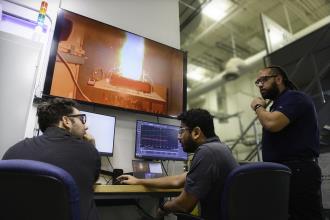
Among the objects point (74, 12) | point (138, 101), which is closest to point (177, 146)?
point (138, 101)

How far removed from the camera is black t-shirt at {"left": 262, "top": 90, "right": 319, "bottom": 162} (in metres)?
1.60

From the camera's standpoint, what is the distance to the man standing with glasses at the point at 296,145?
58.1 inches

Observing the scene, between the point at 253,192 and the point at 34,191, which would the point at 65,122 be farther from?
the point at 253,192

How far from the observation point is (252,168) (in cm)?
106

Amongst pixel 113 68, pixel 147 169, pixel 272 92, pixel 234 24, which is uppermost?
pixel 234 24

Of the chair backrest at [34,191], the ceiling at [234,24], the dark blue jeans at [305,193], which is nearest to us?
the chair backrest at [34,191]

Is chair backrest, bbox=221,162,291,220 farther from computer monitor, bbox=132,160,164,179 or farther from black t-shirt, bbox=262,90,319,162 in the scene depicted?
computer monitor, bbox=132,160,164,179

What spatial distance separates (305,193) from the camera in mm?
1473

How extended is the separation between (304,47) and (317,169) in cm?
333

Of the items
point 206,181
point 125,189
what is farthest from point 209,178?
point 125,189

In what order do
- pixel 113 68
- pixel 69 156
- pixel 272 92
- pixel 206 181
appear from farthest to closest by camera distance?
pixel 113 68 → pixel 272 92 → pixel 206 181 → pixel 69 156

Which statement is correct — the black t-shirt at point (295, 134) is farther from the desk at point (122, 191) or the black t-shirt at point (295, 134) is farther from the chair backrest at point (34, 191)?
the chair backrest at point (34, 191)

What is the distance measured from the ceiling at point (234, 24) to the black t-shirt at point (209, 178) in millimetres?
3545

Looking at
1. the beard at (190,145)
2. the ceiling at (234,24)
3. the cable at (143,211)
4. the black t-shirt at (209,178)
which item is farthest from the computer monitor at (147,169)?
the ceiling at (234,24)
